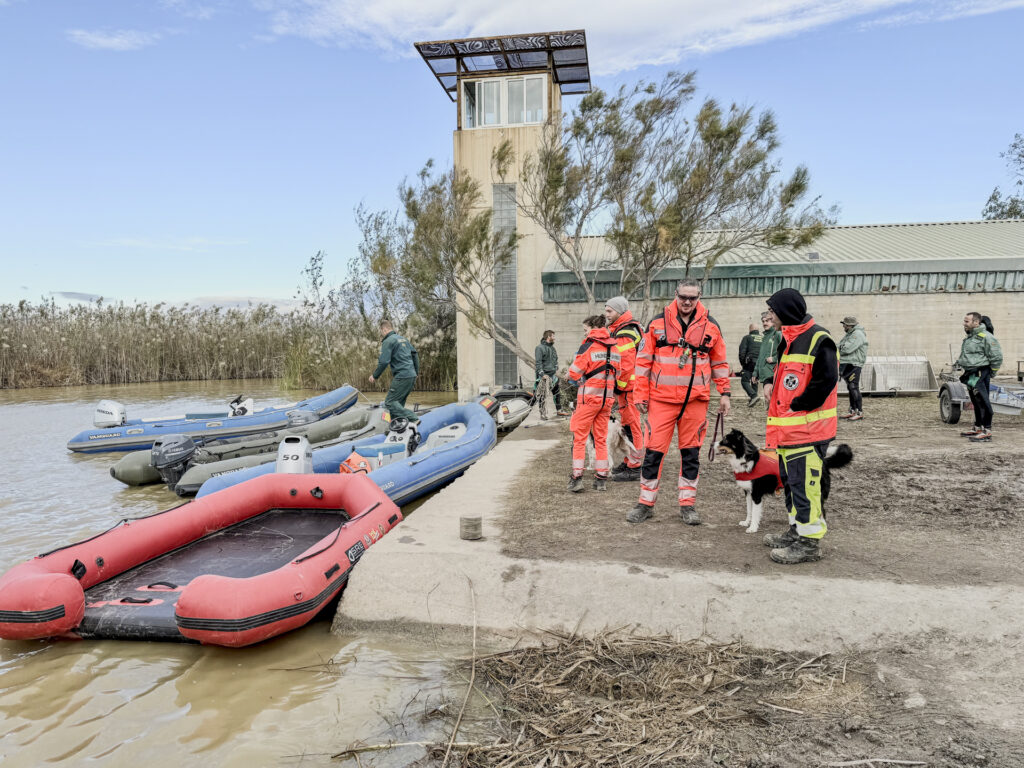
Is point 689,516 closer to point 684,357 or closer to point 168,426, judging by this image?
point 684,357

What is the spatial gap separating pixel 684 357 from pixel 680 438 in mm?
620

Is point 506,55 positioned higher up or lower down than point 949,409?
higher up

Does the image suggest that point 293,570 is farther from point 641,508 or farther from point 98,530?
point 98,530

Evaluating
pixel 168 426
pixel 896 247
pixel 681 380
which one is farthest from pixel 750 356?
pixel 168 426

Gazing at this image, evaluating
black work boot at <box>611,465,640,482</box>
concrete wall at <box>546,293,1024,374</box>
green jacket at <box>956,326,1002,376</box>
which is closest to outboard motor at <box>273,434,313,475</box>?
black work boot at <box>611,465,640,482</box>

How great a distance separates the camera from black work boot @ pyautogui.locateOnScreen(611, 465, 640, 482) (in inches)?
258

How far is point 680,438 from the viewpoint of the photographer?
4953 mm

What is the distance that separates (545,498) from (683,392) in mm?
1723

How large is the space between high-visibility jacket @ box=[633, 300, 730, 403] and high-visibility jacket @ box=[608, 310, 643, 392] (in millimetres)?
1129

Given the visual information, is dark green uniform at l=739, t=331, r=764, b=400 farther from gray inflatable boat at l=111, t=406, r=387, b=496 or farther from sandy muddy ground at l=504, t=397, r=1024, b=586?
gray inflatable boat at l=111, t=406, r=387, b=496

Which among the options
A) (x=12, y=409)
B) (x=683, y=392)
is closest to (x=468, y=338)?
(x=12, y=409)

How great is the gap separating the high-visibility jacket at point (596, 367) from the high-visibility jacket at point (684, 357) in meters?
0.98

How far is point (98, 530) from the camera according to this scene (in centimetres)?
677

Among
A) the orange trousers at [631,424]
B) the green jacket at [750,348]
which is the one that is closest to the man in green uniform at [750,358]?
the green jacket at [750,348]
